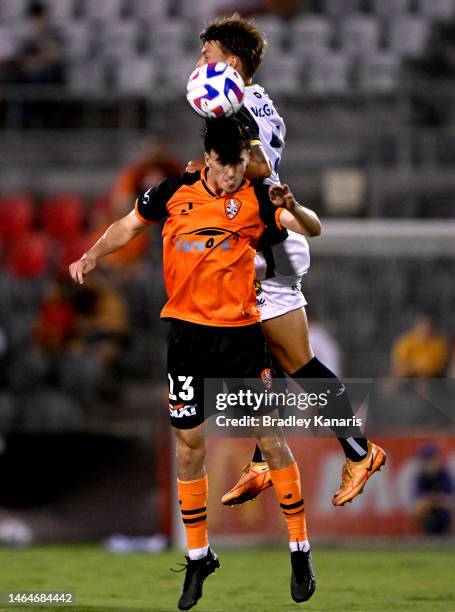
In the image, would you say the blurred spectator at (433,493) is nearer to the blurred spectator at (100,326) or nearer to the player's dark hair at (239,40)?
the blurred spectator at (100,326)

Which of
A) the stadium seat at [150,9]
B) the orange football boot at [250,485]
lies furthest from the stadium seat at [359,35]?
the orange football boot at [250,485]

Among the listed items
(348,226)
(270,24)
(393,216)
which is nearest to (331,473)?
(348,226)

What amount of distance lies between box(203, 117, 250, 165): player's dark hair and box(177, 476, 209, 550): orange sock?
1.73 meters

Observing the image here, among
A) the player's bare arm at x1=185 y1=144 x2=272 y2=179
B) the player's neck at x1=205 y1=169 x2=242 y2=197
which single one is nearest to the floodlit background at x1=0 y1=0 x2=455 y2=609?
the player's bare arm at x1=185 y1=144 x2=272 y2=179

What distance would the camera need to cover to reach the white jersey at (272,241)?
7246 millimetres

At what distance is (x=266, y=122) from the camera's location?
733cm

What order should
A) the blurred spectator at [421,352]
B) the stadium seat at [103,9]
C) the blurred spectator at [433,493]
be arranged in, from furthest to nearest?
the stadium seat at [103,9]
the blurred spectator at [421,352]
the blurred spectator at [433,493]

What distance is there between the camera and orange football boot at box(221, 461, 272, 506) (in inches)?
292

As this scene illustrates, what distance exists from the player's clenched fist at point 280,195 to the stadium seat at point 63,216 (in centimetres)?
798

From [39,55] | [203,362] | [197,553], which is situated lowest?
[197,553]

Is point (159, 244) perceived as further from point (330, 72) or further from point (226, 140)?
point (226, 140)

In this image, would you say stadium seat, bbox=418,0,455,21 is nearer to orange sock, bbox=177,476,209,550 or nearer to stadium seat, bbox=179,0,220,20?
stadium seat, bbox=179,0,220,20

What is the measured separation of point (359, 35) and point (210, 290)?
9.86m

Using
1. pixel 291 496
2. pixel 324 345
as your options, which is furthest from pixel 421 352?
pixel 291 496
